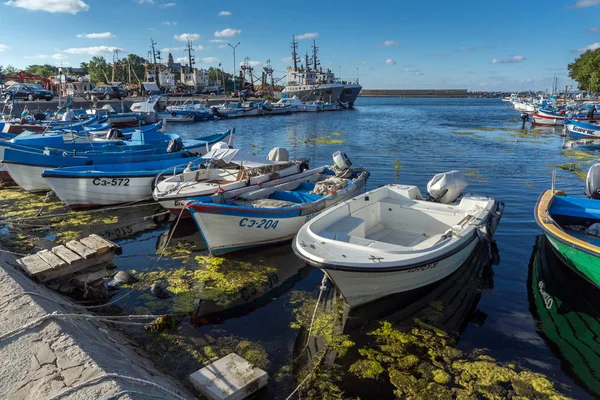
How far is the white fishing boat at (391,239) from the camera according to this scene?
6.50 metres

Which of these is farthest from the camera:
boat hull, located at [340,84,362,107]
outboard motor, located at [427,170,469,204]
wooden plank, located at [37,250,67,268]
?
boat hull, located at [340,84,362,107]

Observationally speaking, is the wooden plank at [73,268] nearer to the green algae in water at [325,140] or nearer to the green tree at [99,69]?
the green algae in water at [325,140]

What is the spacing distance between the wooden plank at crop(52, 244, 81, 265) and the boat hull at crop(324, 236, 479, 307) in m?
4.42

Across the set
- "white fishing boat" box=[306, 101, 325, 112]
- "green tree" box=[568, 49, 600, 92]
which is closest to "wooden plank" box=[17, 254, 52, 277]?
"white fishing boat" box=[306, 101, 325, 112]

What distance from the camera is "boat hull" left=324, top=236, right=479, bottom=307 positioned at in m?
6.51

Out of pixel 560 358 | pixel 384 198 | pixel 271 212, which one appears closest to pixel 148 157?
pixel 271 212

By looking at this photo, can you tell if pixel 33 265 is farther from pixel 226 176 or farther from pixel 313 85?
pixel 313 85

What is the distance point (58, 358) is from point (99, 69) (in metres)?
115

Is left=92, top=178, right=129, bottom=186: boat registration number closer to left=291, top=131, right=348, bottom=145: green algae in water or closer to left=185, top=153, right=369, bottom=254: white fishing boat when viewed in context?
left=185, top=153, right=369, bottom=254: white fishing boat

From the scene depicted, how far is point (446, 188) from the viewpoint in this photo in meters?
9.96

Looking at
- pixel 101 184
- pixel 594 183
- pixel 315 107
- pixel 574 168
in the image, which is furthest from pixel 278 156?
pixel 315 107

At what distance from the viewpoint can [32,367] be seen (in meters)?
3.98

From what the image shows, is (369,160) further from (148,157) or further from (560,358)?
(560,358)

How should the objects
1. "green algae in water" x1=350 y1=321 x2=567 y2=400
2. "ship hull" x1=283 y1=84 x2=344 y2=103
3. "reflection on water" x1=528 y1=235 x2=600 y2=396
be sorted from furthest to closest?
"ship hull" x1=283 y1=84 x2=344 y2=103
"reflection on water" x1=528 y1=235 x2=600 y2=396
"green algae in water" x1=350 y1=321 x2=567 y2=400
